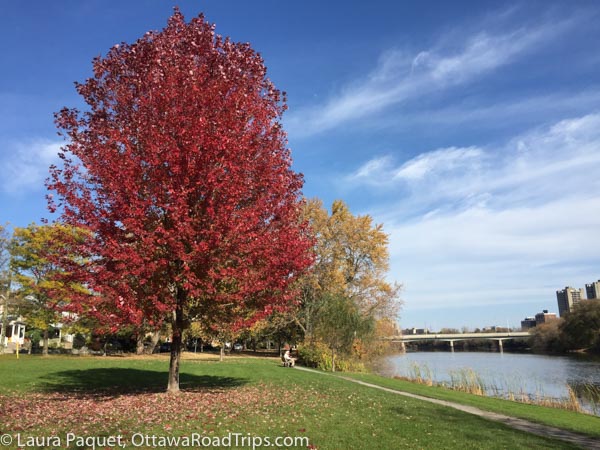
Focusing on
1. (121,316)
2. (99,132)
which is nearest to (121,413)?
(121,316)

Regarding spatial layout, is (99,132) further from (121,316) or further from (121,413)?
(121,413)

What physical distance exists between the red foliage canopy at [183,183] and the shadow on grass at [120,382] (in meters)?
3.96

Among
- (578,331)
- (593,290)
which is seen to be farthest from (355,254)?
(593,290)

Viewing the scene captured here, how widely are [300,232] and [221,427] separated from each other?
22.8 feet

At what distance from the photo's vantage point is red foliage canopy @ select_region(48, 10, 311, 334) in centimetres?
1143

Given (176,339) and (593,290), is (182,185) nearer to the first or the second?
(176,339)

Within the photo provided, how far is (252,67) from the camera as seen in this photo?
13898 millimetres

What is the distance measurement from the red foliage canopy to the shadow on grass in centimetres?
396

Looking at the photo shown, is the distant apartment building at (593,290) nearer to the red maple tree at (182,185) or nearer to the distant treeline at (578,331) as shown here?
the distant treeline at (578,331)

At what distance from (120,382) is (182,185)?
33.4 ft

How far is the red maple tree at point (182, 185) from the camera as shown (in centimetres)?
1143

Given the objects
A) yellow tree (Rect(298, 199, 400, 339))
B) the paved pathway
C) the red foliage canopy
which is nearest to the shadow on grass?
the red foliage canopy

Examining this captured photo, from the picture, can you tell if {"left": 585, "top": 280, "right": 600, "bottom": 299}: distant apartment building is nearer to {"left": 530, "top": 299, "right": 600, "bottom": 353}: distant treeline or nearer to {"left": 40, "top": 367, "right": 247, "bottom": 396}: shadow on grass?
{"left": 530, "top": 299, "right": 600, "bottom": 353}: distant treeline

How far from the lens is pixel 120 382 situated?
17.5 meters
